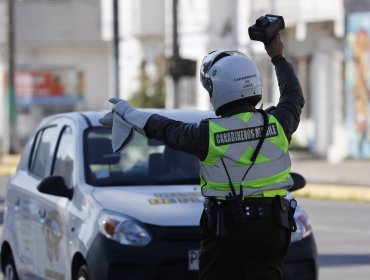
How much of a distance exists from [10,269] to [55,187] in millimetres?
1620

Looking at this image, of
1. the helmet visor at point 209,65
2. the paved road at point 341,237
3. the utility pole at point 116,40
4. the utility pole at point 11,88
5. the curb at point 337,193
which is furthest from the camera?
the utility pole at point 11,88

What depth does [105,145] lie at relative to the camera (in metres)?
8.82

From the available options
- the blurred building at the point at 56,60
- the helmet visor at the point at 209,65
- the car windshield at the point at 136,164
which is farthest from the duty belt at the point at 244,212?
the blurred building at the point at 56,60

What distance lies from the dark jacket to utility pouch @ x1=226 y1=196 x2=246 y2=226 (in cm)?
25

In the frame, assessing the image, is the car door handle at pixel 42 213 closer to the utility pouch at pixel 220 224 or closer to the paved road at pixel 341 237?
the paved road at pixel 341 237

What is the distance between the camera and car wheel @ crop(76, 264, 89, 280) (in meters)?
7.65

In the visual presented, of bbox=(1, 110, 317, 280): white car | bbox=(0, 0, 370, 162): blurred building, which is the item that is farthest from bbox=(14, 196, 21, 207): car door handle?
bbox=(0, 0, 370, 162): blurred building

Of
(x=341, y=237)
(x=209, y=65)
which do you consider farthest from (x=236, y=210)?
(x=341, y=237)

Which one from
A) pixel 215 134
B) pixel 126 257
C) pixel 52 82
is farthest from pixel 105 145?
pixel 52 82

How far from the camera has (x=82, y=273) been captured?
7.73m

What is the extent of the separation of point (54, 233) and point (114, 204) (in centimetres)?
71

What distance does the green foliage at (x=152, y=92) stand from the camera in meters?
41.4

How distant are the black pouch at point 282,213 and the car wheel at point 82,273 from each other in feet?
8.68

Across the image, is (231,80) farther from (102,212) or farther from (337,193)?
(337,193)
